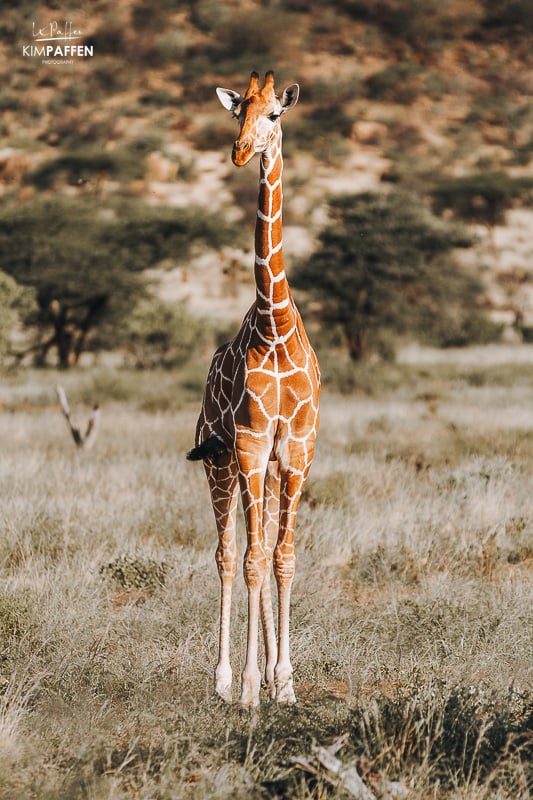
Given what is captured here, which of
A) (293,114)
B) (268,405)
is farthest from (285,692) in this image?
(293,114)

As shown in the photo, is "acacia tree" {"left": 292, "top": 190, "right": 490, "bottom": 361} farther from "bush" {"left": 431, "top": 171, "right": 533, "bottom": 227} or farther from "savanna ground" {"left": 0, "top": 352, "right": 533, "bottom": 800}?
"savanna ground" {"left": 0, "top": 352, "right": 533, "bottom": 800}

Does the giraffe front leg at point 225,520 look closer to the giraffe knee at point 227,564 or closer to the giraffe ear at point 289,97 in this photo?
the giraffe knee at point 227,564

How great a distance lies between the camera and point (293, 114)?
48875mm

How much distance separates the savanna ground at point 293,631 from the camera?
3.68 meters

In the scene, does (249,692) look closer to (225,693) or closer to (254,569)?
(225,693)

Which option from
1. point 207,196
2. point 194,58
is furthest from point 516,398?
point 194,58

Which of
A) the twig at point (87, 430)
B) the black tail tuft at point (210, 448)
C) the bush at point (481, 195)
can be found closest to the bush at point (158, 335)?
the twig at point (87, 430)

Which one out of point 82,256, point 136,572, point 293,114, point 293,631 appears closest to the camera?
point 293,631

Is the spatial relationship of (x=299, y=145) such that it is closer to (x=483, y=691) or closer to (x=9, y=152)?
(x=9, y=152)

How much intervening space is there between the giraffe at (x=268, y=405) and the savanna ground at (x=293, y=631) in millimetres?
279

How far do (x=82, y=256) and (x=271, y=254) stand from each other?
24.9m

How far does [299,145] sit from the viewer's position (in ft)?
153

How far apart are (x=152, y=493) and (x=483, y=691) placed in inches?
197

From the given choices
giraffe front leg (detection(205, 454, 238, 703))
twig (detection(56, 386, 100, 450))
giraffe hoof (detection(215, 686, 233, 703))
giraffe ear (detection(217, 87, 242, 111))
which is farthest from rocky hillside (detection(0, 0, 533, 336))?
giraffe hoof (detection(215, 686, 233, 703))
